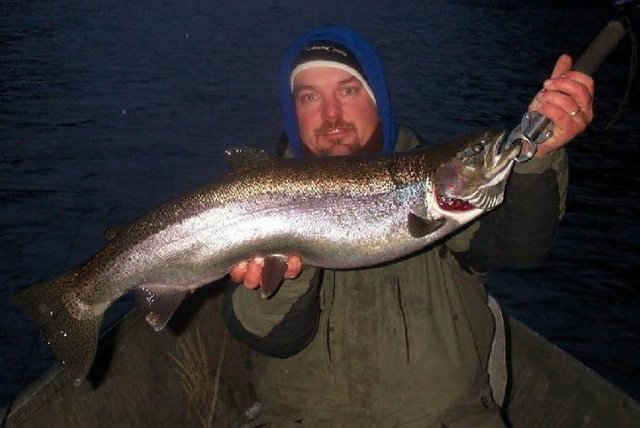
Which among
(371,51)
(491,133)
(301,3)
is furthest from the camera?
(301,3)

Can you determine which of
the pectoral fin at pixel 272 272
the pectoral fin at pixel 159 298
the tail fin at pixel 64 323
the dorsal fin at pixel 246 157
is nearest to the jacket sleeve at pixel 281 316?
the pectoral fin at pixel 272 272

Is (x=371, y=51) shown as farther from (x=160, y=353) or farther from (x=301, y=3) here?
(x=301, y=3)

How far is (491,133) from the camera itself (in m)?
3.30

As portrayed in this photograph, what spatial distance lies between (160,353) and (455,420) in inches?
103

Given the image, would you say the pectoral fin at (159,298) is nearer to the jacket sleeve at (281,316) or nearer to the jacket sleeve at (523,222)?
the jacket sleeve at (281,316)

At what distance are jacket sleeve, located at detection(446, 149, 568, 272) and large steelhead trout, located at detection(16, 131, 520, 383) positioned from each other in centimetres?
31

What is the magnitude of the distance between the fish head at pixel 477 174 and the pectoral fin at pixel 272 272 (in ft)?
3.05

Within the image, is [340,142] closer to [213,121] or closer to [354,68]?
[354,68]

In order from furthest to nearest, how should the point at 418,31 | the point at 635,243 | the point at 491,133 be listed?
the point at 418,31 → the point at 635,243 → the point at 491,133

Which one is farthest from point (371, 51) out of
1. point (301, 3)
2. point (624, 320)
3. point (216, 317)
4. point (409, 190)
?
point (301, 3)

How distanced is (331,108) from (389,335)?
153 centimetres

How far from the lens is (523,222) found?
3.59m

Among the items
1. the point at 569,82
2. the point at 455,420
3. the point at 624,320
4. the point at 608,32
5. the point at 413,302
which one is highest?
the point at 608,32

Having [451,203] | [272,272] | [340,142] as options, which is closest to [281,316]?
[272,272]
